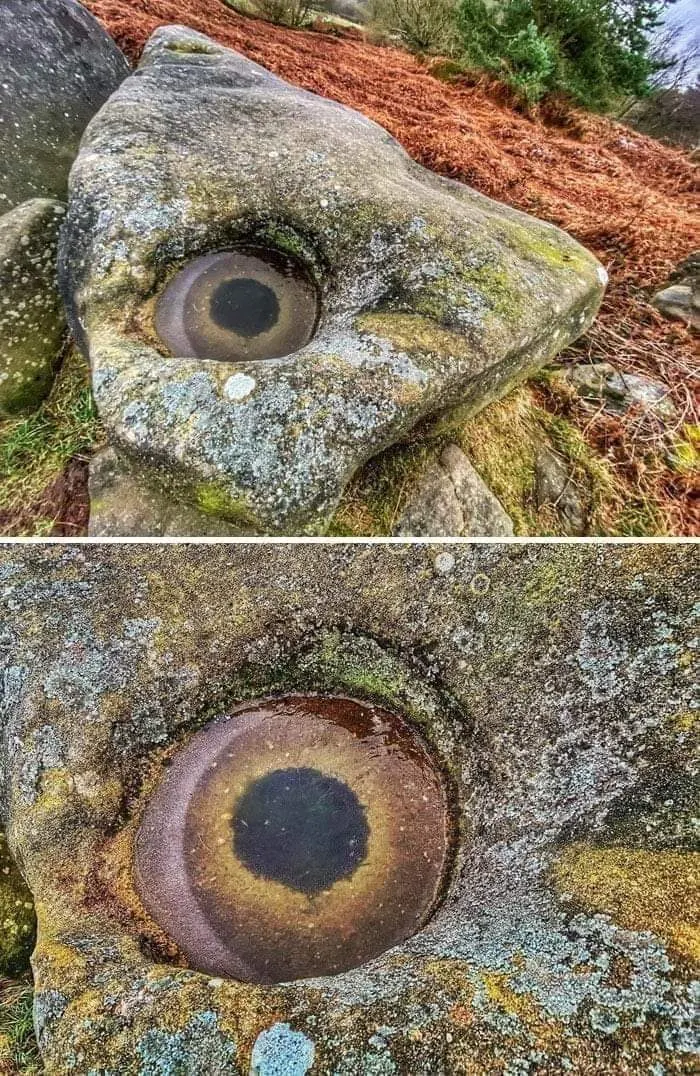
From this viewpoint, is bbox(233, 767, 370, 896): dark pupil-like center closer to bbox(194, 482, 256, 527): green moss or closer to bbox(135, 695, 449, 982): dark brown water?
bbox(135, 695, 449, 982): dark brown water

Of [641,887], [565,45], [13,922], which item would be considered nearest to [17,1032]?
[13,922]

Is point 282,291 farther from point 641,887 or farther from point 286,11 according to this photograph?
point 286,11

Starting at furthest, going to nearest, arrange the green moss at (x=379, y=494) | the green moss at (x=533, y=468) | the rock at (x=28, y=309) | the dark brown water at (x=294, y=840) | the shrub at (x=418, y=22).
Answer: the shrub at (x=418, y=22), the rock at (x=28, y=309), the green moss at (x=533, y=468), the green moss at (x=379, y=494), the dark brown water at (x=294, y=840)

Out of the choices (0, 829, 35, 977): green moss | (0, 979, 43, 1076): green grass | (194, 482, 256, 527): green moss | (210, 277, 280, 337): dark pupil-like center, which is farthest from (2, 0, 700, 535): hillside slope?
(0, 979, 43, 1076): green grass

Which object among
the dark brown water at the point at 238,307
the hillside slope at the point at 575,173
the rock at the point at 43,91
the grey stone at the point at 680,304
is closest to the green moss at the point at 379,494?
the dark brown water at the point at 238,307

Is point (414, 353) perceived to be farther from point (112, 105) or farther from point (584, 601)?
point (112, 105)

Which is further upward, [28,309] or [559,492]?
[559,492]

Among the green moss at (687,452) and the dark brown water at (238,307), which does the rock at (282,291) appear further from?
the green moss at (687,452)

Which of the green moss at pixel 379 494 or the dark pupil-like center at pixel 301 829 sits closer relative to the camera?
the dark pupil-like center at pixel 301 829
